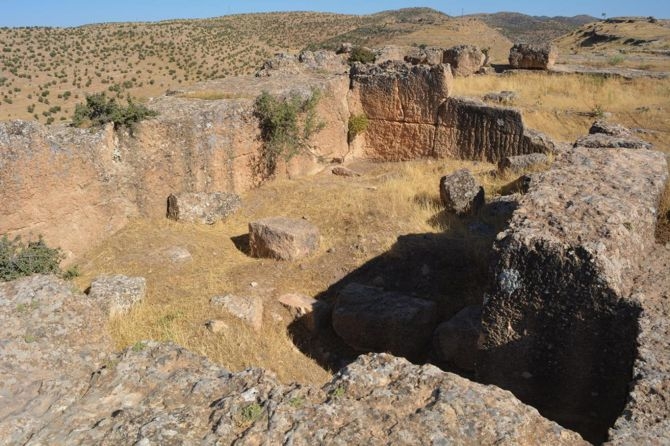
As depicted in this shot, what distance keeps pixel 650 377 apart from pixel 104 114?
7451mm

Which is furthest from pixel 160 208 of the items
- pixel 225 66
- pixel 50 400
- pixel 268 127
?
pixel 225 66

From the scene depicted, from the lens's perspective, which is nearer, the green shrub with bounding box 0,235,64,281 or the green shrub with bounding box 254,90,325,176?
the green shrub with bounding box 0,235,64,281

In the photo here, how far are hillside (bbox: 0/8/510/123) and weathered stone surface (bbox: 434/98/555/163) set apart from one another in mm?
19060

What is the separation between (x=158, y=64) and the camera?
36844 millimetres

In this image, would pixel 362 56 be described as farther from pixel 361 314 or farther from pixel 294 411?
pixel 294 411

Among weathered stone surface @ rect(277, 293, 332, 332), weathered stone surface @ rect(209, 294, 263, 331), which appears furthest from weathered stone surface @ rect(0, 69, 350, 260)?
weathered stone surface @ rect(277, 293, 332, 332)

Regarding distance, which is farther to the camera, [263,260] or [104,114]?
[104,114]

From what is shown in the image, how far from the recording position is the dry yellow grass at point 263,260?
18.0 feet

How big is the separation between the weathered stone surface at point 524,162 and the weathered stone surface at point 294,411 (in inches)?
293

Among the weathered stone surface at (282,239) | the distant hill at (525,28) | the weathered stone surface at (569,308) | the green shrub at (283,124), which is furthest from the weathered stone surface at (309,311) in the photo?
the distant hill at (525,28)

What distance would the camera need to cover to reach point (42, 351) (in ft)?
10.7

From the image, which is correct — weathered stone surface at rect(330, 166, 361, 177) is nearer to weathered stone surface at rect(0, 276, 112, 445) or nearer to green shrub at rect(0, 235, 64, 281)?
green shrub at rect(0, 235, 64, 281)

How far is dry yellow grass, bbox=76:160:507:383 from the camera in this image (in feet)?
18.0

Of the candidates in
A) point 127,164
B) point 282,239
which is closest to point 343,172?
point 282,239
